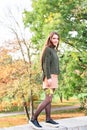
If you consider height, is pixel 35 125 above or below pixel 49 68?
below

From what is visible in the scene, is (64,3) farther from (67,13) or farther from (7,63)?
(7,63)

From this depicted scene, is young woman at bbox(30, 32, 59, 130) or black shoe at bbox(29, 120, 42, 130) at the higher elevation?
young woman at bbox(30, 32, 59, 130)

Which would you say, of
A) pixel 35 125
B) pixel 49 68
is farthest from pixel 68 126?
pixel 49 68

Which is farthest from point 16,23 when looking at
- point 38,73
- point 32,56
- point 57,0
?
point 57,0

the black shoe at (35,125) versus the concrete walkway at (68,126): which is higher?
the black shoe at (35,125)

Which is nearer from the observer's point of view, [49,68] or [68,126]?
[49,68]

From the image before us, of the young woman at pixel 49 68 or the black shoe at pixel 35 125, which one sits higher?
the young woman at pixel 49 68

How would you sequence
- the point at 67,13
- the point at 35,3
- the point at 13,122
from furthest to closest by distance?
the point at 13,122
the point at 35,3
the point at 67,13

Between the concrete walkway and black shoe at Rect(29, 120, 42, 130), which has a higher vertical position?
black shoe at Rect(29, 120, 42, 130)

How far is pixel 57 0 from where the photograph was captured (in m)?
11.7

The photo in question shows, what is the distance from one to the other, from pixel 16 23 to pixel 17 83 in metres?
2.96

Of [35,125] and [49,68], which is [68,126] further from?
[49,68]

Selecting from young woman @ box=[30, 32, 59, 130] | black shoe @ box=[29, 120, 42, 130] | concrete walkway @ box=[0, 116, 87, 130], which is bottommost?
concrete walkway @ box=[0, 116, 87, 130]

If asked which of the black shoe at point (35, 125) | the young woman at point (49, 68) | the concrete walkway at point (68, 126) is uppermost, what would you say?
the young woman at point (49, 68)
